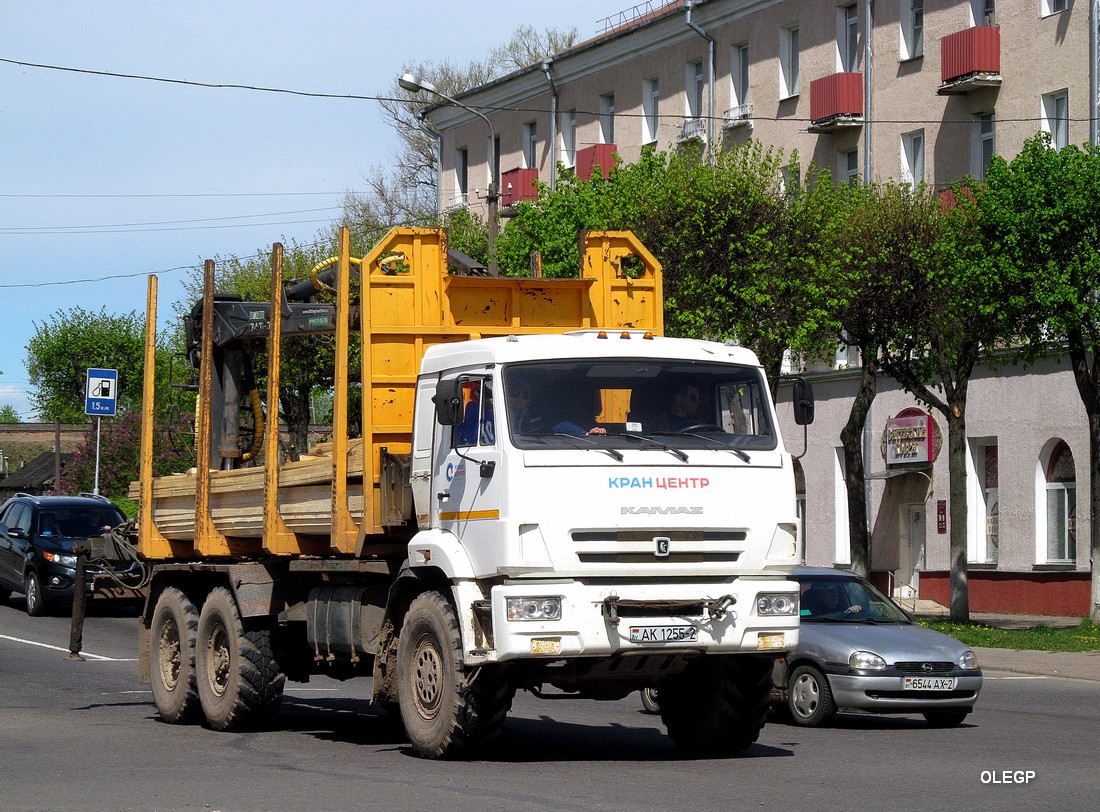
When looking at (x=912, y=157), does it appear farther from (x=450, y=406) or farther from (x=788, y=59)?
(x=450, y=406)

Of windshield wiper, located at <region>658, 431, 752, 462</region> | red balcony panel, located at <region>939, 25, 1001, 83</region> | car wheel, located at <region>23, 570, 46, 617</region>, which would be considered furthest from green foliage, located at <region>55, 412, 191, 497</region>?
windshield wiper, located at <region>658, 431, 752, 462</region>

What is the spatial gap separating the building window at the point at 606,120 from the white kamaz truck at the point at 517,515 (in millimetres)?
35133

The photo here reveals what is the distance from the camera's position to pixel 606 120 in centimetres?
4841

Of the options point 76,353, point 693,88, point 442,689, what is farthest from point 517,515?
point 76,353

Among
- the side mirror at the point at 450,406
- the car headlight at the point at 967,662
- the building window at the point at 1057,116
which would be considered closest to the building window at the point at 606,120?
the building window at the point at 1057,116

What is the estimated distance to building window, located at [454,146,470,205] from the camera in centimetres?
5547

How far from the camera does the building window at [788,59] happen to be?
136 ft

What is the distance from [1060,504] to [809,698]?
20.6m

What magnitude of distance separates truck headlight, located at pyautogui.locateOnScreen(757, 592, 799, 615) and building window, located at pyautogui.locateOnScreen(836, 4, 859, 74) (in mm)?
30383

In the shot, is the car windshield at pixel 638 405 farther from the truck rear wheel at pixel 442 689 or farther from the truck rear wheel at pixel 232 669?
the truck rear wheel at pixel 232 669

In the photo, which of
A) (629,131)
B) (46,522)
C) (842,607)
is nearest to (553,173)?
(629,131)

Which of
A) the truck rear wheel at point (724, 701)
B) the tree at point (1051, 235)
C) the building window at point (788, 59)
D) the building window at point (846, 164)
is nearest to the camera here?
the truck rear wheel at point (724, 701)

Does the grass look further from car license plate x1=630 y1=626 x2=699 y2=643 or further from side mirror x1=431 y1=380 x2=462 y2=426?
side mirror x1=431 y1=380 x2=462 y2=426

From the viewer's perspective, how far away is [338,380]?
12.4 metres
